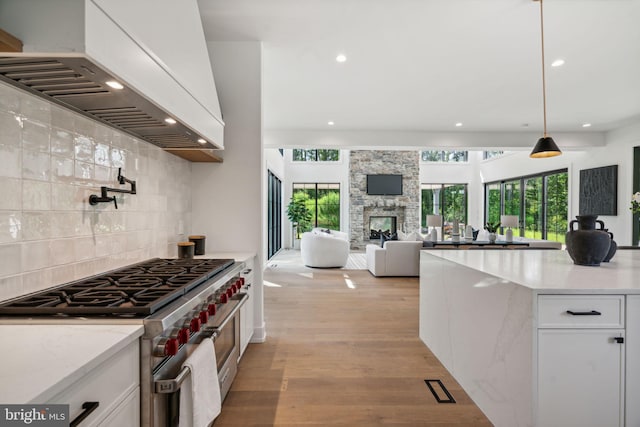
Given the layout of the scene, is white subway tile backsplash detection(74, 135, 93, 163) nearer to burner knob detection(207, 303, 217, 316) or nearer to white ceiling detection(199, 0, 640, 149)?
burner knob detection(207, 303, 217, 316)

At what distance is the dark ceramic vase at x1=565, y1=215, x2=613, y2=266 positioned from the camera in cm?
196

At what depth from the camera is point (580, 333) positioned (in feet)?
4.70

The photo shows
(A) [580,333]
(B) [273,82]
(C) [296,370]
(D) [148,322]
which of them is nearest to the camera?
(D) [148,322]

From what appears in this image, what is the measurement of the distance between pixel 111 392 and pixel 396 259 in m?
5.36

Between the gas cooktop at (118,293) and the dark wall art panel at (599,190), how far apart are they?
7.69 m

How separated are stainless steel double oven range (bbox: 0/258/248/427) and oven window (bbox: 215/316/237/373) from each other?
1cm

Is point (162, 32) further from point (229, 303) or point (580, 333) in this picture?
point (580, 333)

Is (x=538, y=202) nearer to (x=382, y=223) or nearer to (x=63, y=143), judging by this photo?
(x=382, y=223)

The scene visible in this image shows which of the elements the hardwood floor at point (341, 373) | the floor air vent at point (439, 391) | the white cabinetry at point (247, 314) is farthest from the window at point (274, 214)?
the floor air vent at point (439, 391)

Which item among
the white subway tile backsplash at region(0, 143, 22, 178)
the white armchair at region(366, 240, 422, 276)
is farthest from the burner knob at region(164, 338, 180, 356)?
the white armchair at region(366, 240, 422, 276)

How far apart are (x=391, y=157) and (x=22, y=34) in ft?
32.8

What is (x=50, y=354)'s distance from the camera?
2.69ft

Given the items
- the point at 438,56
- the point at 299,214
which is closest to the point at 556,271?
the point at 438,56

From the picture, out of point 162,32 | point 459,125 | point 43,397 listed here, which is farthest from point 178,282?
point 459,125
